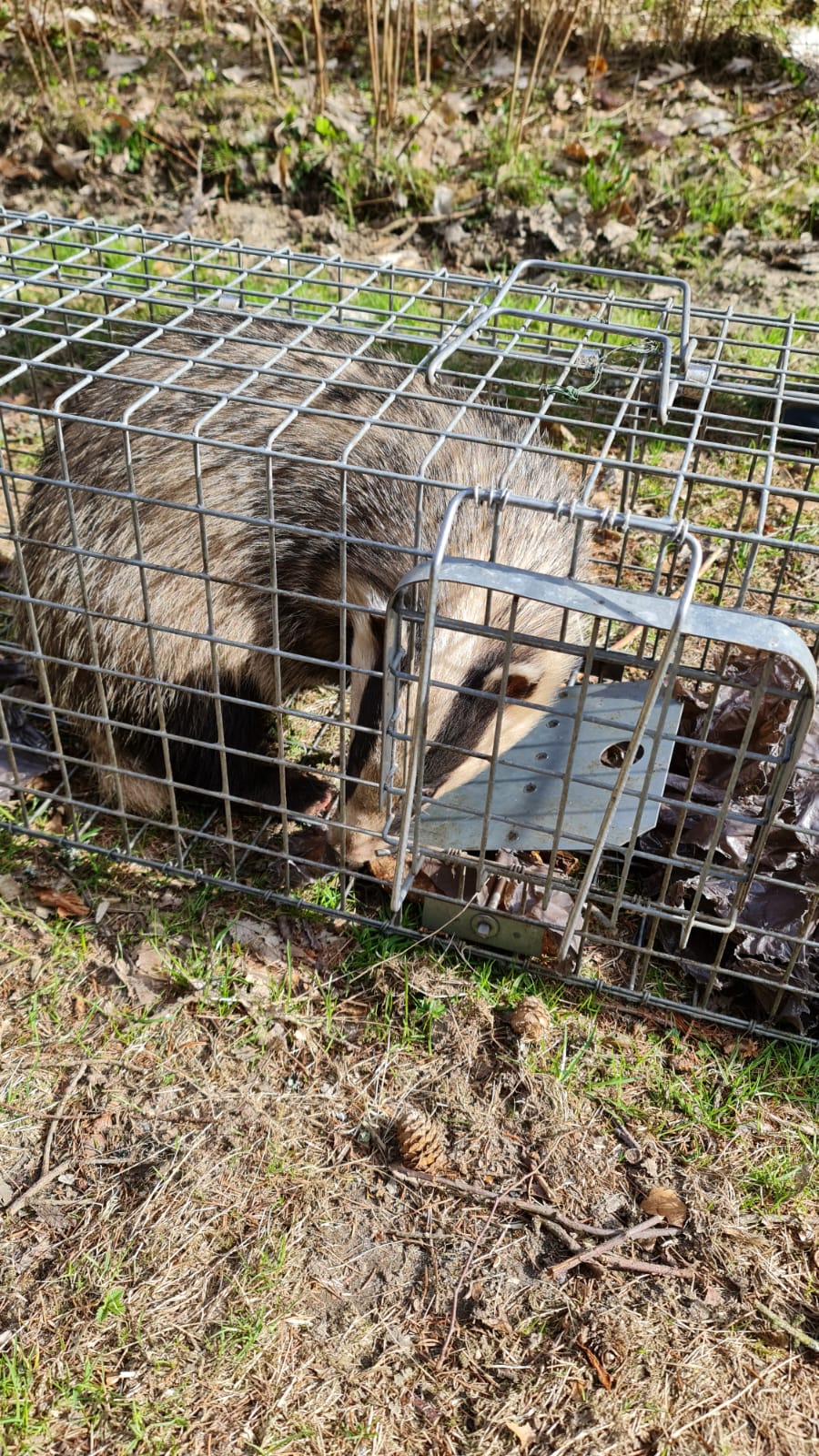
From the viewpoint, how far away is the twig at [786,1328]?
2.06 m

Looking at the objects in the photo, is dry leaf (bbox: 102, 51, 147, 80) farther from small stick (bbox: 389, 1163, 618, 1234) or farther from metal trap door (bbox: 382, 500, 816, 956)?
small stick (bbox: 389, 1163, 618, 1234)

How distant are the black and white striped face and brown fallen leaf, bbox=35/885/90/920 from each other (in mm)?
657

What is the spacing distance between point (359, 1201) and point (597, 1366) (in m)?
0.53

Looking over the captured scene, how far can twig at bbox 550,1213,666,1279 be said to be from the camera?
2.17m

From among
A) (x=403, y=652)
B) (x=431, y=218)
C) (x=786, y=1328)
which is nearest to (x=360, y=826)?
(x=403, y=652)

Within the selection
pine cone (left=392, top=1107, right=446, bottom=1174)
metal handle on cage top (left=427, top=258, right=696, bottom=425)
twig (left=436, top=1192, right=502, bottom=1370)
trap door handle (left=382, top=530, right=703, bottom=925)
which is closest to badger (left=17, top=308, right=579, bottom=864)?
metal handle on cage top (left=427, top=258, right=696, bottom=425)

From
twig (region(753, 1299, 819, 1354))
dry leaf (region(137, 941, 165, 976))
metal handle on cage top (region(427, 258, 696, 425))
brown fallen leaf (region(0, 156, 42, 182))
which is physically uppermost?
metal handle on cage top (region(427, 258, 696, 425))

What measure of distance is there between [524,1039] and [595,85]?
7214 millimetres

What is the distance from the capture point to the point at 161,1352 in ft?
6.59

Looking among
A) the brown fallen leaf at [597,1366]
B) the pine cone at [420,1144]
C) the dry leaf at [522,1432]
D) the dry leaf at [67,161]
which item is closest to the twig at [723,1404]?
the brown fallen leaf at [597,1366]

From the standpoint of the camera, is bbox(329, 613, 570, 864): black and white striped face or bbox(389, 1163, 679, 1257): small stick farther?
bbox(329, 613, 570, 864): black and white striped face

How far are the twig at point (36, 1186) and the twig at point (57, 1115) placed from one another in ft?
0.04

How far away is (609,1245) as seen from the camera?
220cm

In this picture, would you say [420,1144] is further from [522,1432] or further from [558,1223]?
[522,1432]
